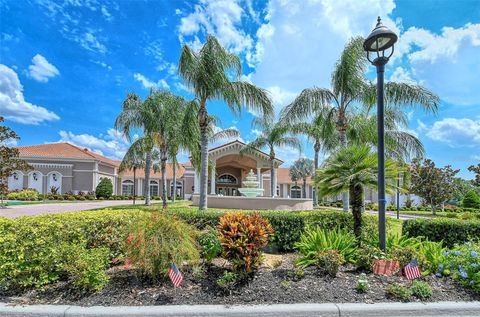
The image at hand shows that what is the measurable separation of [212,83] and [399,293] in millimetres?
9814

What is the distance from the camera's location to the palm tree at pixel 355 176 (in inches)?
250

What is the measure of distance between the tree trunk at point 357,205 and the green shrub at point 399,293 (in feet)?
6.81

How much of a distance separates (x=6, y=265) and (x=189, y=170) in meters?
39.2

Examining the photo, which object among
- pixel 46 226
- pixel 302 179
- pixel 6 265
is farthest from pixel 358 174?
pixel 302 179

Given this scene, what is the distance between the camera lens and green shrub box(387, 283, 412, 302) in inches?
164

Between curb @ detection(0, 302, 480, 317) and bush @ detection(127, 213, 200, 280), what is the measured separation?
629 mm

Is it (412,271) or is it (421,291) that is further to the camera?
(412,271)

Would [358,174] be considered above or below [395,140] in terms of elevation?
below

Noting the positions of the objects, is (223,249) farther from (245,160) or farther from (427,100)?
(245,160)

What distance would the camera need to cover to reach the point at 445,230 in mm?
7504

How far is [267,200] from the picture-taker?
1955cm

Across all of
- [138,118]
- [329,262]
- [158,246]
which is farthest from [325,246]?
[138,118]

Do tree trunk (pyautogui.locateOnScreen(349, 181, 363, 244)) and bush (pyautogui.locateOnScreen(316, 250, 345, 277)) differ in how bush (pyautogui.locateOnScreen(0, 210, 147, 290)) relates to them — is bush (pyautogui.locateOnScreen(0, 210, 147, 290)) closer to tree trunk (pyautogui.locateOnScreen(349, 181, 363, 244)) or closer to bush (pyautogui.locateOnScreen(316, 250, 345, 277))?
bush (pyautogui.locateOnScreen(316, 250, 345, 277))

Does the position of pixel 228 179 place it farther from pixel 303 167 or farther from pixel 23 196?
pixel 23 196
